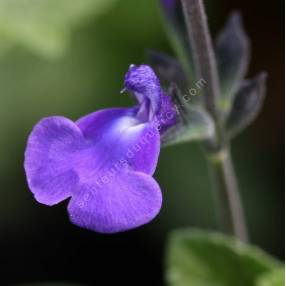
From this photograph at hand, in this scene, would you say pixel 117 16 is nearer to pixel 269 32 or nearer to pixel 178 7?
pixel 269 32

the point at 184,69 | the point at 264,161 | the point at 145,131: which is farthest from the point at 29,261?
the point at 145,131

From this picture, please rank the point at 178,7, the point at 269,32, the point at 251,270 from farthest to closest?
the point at 269,32
the point at 251,270
the point at 178,7

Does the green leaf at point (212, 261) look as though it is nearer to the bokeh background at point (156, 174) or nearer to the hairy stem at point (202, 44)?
the hairy stem at point (202, 44)

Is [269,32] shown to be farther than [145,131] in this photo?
Yes

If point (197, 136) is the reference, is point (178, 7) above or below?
above

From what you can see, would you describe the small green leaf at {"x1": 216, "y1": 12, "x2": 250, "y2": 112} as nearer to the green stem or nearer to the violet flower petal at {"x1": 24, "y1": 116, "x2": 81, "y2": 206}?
the green stem

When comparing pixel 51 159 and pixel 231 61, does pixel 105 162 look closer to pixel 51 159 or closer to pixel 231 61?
pixel 51 159
